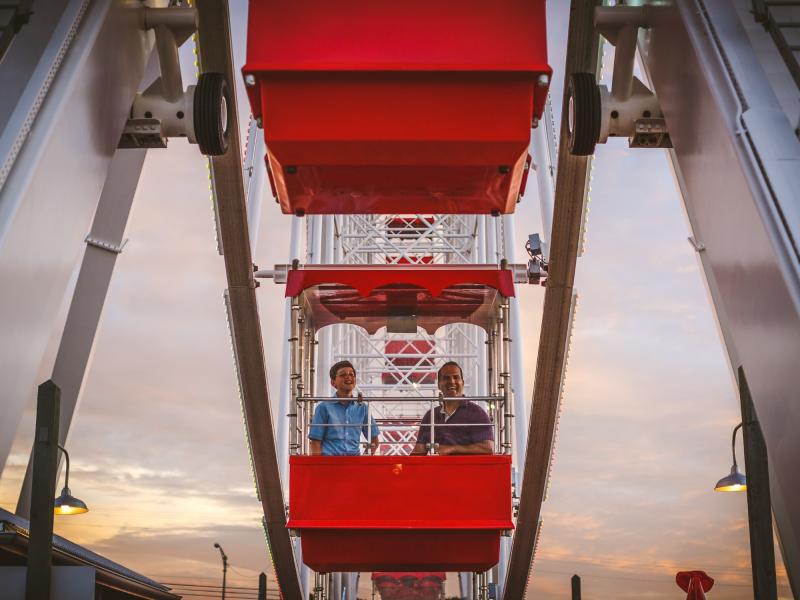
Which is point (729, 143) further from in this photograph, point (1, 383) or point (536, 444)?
point (536, 444)

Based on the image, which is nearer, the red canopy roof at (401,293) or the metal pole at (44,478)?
the metal pole at (44,478)

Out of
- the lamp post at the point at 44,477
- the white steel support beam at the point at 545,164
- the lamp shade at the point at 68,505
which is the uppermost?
the white steel support beam at the point at 545,164

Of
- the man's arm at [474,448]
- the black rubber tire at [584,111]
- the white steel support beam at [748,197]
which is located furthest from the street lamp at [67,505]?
the white steel support beam at [748,197]

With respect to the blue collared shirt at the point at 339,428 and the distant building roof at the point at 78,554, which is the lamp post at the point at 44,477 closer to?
the distant building roof at the point at 78,554

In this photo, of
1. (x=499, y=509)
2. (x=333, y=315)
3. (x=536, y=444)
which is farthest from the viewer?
(x=536, y=444)

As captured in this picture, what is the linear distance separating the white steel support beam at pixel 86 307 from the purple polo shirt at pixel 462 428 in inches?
158

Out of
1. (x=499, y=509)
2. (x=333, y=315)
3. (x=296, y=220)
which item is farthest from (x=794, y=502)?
(x=296, y=220)

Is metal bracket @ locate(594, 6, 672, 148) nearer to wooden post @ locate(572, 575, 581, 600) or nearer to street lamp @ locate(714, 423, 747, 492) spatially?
street lamp @ locate(714, 423, 747, 492)

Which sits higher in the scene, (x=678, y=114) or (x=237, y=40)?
(x=237, y=40)

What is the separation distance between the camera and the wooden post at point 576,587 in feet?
36.8

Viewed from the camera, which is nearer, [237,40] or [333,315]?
[237,40]

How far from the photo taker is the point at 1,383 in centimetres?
356

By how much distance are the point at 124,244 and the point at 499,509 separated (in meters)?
4.86

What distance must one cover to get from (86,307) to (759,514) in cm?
708
